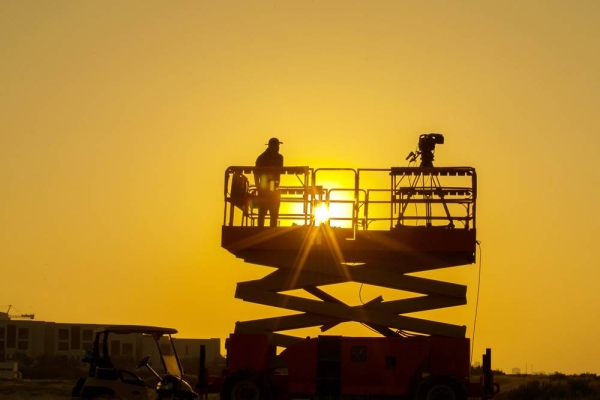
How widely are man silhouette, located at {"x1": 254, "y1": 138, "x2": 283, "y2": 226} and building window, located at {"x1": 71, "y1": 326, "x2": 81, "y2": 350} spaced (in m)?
98.4

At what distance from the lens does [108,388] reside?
88.8 ft

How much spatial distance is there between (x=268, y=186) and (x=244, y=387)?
4.86 meters

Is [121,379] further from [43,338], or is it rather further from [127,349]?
[43,338]

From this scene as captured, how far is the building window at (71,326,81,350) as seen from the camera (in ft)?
408

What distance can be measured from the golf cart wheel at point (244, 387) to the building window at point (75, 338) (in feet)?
325

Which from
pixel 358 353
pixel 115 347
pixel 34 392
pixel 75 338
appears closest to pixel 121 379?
pixel 358 353

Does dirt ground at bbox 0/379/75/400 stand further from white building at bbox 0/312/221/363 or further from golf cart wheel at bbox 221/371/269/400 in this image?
white building at bbox 0/312/221/363

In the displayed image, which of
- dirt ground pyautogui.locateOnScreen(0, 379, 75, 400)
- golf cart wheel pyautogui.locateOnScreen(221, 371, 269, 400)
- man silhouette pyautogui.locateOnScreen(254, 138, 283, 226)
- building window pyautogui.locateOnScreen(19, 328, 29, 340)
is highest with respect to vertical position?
man silhouette pyautogui.locateOnScreen(254, 138, 283, 226)

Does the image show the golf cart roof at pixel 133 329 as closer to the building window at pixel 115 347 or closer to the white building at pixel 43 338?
the building window at pixel 115 347

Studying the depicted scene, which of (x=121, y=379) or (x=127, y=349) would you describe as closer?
(x=121, y=379)

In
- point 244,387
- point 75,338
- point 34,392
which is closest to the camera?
point 244,387

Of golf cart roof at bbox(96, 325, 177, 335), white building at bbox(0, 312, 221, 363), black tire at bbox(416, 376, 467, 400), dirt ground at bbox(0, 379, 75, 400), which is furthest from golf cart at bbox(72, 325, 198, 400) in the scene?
white building at bbox(0, 312, 221, 363)

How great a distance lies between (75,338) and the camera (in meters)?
125

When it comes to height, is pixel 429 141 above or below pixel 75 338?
above
